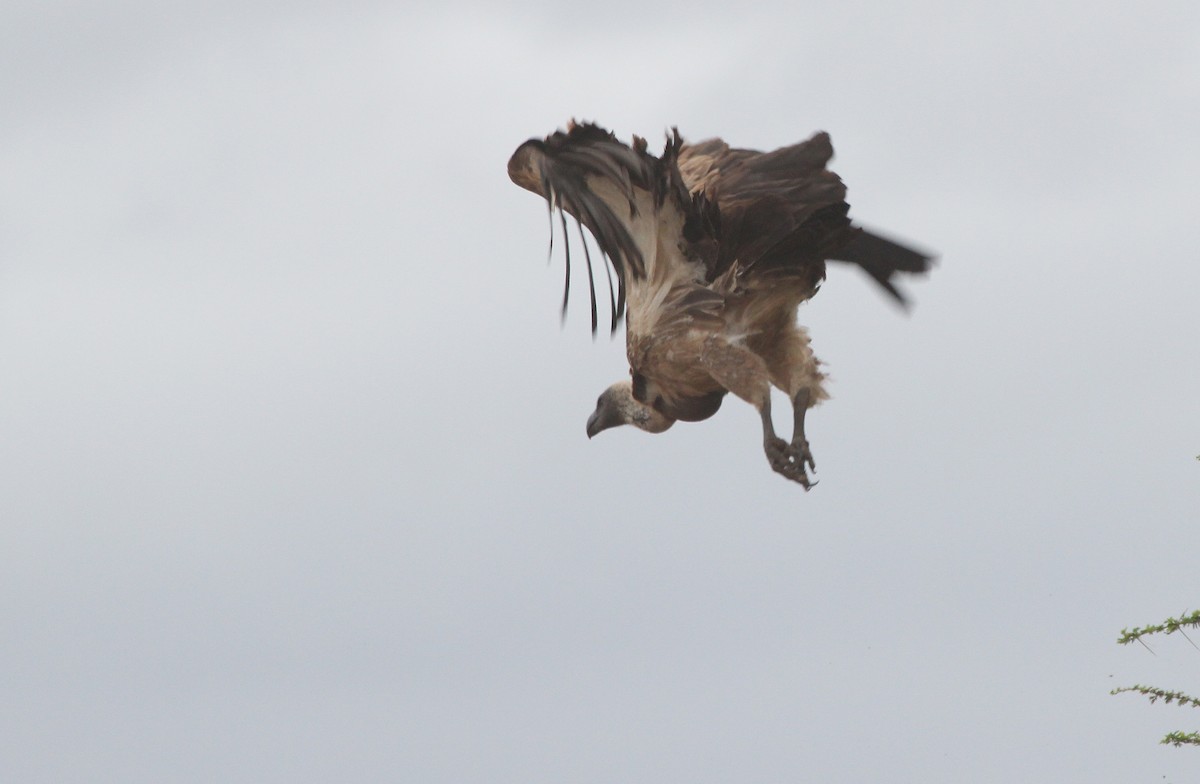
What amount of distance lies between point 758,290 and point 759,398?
0.74 meters

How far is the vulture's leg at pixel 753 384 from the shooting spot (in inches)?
453

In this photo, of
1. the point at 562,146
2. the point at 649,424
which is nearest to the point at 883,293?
the point at 649,424

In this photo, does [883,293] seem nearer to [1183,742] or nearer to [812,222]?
[812,222]

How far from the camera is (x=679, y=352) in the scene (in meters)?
11.7

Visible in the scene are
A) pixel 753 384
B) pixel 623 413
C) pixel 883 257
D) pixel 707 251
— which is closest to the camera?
pixel 753 384

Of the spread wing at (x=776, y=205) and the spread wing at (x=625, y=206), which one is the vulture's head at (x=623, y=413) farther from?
the spread wing at (x=776, y=205)

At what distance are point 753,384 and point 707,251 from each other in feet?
2.76

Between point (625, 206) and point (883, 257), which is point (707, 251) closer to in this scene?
point (625, 206)

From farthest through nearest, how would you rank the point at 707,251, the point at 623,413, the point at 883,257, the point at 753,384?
the point at 883,257 → the point at 623,413 → the point at 707,251 → the point at 753,384

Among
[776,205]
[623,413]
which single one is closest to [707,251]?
[776,205]

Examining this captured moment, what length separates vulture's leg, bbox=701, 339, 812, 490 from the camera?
11500 millimetres

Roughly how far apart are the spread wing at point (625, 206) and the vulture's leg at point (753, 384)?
297 mm

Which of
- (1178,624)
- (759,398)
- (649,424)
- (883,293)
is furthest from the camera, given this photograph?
(883,293)

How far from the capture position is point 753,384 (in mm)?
11500
